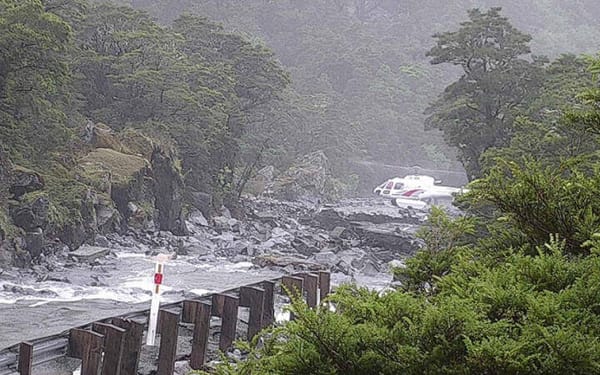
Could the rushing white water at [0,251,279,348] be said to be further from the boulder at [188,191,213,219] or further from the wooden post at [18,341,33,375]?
the boulder at [188,191,213,219]

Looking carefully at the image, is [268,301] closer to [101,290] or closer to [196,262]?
[101,290]

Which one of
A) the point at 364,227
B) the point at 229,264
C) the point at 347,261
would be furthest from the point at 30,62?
the point at 364,227

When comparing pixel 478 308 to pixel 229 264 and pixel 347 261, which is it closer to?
pixel 229 264

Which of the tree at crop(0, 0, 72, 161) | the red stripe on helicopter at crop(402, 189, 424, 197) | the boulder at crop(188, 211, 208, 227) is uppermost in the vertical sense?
the tree at crop(0, 0, 72, 161)

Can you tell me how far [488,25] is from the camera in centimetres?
2233

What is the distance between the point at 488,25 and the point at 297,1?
188 feet

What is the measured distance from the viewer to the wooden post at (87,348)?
6230 mm

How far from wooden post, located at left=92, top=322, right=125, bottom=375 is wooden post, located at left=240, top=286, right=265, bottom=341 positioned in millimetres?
2573

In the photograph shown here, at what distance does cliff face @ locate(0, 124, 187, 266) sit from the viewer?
58.1 feet

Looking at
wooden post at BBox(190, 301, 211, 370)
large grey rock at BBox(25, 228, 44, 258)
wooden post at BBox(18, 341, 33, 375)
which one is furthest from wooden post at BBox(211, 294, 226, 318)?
large grey rock at BBox(25, 228, 44, 258)

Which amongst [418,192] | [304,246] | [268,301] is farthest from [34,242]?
[418,192]

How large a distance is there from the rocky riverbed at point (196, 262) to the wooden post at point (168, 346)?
3.14 m

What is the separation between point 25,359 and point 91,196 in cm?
1556

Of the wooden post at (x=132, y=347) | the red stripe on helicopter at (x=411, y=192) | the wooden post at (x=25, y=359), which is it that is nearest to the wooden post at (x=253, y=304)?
the wooden post at (x=132, y=347)
